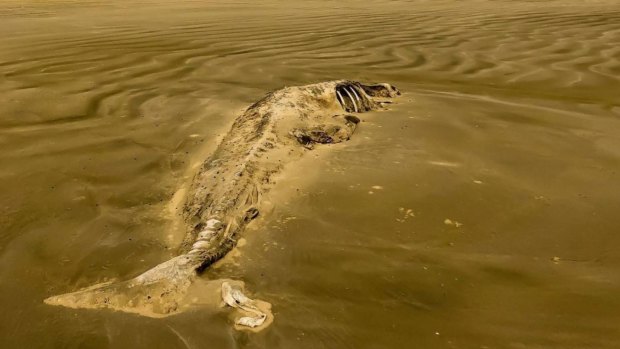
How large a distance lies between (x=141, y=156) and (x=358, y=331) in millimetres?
2782

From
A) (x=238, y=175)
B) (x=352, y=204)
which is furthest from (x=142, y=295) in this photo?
(x=352, y=204)

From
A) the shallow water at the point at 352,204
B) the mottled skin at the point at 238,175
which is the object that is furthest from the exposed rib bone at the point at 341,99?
the shallow water at the point at 352,204

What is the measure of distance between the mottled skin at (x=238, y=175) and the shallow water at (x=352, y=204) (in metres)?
0.10

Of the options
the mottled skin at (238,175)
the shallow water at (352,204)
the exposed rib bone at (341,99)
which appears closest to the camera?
the shallow water at (352,204)

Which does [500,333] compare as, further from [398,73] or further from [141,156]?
[398,73]

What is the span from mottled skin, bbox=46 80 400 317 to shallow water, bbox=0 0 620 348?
104 millimetres

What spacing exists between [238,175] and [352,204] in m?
0.84

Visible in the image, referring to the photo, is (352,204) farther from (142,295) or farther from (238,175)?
(142,295)

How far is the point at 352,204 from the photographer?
3191 mm

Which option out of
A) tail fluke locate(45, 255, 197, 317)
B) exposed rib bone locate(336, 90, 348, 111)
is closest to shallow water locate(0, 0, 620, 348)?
tail fluke locate(45, 255, 197, 317)

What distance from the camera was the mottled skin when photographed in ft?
7.42

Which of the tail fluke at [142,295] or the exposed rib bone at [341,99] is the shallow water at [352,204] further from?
the exposed rib bone at [341,99]

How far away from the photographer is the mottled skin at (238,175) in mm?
2262

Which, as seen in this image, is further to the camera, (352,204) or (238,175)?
(238,175)
